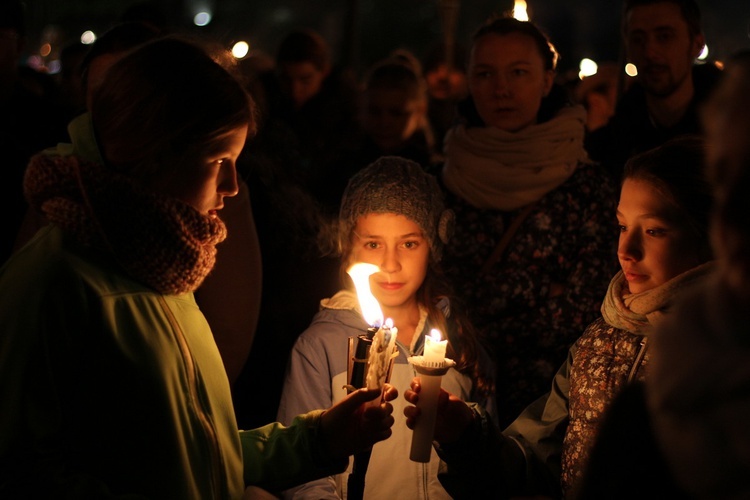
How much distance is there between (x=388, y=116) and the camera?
534cm

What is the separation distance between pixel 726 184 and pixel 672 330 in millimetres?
195

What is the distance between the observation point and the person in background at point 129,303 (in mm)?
1664

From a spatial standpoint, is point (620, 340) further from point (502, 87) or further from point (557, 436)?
point (502, 87)

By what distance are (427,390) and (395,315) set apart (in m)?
1.30

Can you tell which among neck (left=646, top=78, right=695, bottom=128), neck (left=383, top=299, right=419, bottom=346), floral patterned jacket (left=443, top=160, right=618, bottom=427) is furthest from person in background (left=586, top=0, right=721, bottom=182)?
neck (left=383, top=299, right=419, bottom=346)

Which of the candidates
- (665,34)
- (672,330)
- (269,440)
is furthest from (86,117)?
(665,34)

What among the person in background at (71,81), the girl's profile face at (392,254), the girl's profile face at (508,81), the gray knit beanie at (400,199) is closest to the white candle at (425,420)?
the girl's profile face at (392,254)

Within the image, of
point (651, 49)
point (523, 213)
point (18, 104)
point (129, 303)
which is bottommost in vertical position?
point (129, 303)

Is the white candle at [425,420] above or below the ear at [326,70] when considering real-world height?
below

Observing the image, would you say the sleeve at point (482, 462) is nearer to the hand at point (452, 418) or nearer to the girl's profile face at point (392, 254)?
the hand at point (452, 418)

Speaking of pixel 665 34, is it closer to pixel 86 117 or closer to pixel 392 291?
pixel 392 291

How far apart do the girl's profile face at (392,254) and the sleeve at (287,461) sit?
1062 millimetres

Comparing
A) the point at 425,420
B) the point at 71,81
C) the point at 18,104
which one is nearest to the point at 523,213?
the point at 425,420

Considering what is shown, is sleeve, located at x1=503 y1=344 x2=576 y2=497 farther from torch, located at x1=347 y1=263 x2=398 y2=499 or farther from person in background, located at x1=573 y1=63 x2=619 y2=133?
person in background, located at x1=573 y1=63 x2=619 y2=133
